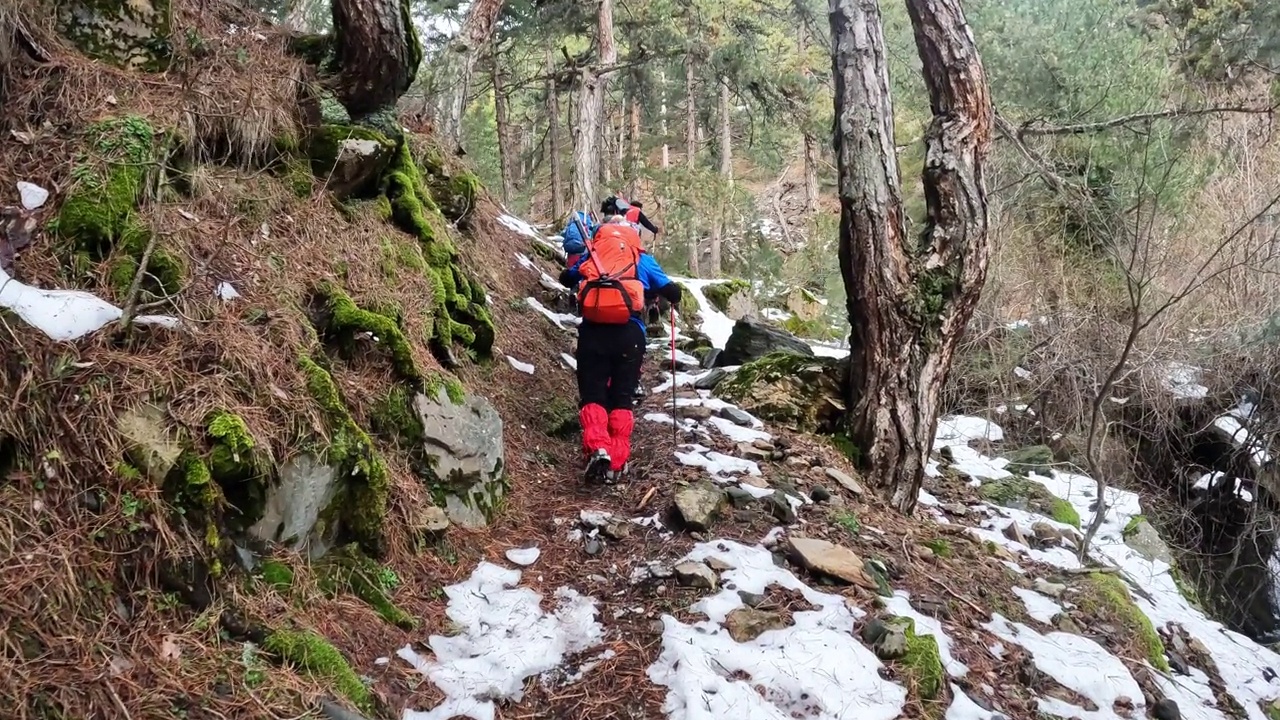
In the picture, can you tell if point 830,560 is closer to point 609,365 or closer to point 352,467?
point 609,365

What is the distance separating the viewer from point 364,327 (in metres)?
4.07

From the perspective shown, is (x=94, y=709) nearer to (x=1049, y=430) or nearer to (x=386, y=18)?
(x=386, y=18)

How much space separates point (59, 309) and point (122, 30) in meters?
2.31

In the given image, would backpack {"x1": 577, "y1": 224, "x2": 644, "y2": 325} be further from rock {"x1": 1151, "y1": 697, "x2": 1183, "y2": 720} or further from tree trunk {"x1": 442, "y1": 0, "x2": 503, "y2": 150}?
tree trunk {"x1": 442, "y1": 0, "x2": 503, "y2": 150}

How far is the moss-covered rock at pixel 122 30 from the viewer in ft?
13.0

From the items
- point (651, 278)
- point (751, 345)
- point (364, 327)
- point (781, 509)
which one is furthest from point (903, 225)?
point (364, 327)

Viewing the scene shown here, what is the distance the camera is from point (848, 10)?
5.63m

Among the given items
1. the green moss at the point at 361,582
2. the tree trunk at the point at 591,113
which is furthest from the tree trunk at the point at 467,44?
the green moss at the point at 361,582

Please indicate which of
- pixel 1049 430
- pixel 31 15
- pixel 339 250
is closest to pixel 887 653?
pixel 339 250

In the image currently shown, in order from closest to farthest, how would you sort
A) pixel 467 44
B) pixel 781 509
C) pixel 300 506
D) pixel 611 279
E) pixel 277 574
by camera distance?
pixel 277 574 < pixel 300 506 < pixel 781 509 < pixel 611 279 < pixel 467 44

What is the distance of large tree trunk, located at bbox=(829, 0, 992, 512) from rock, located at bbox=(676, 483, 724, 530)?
1.84 m

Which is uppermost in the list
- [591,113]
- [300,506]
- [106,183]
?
[591,113]

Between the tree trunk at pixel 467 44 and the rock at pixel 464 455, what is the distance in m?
5.49

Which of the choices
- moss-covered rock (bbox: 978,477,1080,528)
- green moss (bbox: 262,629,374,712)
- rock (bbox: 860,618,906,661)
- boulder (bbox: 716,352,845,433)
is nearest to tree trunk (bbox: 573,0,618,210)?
boulder (bbox: 716,352,845,433)
